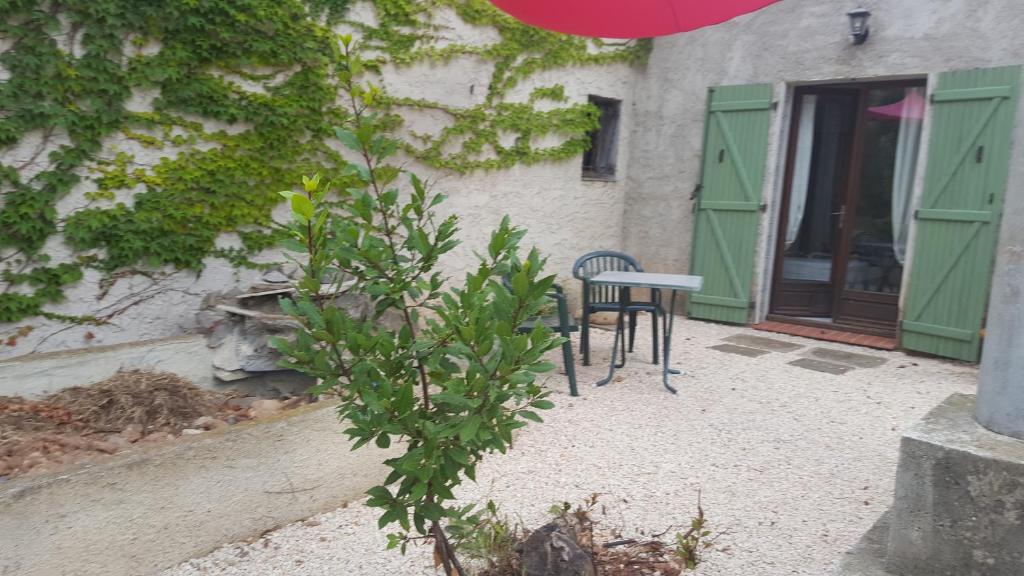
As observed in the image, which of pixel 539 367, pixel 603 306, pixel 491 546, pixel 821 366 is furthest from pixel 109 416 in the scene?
pixel 821 366

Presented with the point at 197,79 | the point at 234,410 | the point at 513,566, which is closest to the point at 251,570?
the point at 513,566

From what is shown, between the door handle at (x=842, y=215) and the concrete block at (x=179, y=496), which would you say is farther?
the door handle at (x=842, y=215)

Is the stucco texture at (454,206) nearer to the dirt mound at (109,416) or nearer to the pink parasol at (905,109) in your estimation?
the dirt mound at (109,416)

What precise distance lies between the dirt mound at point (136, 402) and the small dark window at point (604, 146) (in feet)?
15.0

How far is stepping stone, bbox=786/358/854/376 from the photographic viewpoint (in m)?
4.77

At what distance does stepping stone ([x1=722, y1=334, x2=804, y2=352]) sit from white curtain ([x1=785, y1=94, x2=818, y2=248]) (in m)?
1.04

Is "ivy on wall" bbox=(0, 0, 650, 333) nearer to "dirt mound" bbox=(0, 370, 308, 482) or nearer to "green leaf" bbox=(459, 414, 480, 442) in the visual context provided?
"dirt mound" bbox=(0, 370, 308, 482)

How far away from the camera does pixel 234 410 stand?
3.51 metres

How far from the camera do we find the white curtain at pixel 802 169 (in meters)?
6.02

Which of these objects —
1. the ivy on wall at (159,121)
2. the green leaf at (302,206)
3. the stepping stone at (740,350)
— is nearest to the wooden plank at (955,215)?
the stepping stone at (740,350)

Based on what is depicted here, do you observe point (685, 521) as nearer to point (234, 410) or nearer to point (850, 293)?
point (234, 410)

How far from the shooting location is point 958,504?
166cm

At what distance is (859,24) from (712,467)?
13.6 ft

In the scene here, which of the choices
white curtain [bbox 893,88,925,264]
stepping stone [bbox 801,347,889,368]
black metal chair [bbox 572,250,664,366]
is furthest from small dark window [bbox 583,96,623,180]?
stepping stone [bbox 801,347,889,368]
